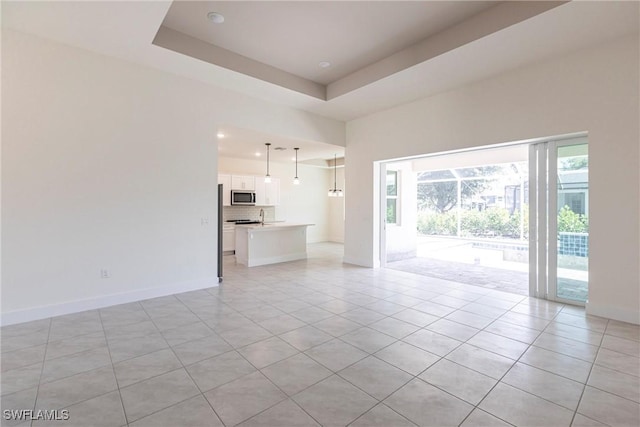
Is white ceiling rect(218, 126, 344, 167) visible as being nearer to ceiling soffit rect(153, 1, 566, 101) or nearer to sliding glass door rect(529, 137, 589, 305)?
ceiling soffit rect(153, 1, 566, 101)

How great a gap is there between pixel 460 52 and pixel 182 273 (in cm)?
481

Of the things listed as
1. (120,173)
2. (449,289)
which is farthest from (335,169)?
(120,173)

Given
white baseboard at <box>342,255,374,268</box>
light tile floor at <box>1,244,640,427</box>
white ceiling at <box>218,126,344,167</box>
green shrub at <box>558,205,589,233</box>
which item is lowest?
light tile floor at <box>1,244,640,427</box>

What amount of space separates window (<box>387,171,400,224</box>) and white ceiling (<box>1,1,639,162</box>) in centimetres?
323

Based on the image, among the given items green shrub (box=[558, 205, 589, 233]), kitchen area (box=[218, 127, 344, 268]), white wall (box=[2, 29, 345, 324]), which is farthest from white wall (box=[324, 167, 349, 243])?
green shrub (box=[558, 205, 589, 233])

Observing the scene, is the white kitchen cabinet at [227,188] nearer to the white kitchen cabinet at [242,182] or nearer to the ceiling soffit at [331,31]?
the white kitchen cabinet at [242,182]

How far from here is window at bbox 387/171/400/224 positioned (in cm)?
805

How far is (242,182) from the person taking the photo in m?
8.38

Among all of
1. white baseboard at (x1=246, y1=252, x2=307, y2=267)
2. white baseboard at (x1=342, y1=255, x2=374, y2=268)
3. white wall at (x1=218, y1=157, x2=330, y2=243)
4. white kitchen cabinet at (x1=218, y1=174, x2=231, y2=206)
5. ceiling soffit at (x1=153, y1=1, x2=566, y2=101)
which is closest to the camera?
ceiling soffit at (x1=153, y1=1, x2=566, y2=101)

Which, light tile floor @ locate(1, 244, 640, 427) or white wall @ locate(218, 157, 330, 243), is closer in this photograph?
light tile floor @ locate(1, 244, 640, 427)

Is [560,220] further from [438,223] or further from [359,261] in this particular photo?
[438,223]

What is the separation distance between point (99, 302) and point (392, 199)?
6.65 metres

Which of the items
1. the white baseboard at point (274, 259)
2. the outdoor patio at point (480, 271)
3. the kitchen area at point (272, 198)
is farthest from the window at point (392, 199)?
the white baseboard at point (274, 259)

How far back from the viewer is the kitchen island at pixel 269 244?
6.45 m
